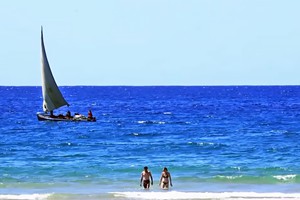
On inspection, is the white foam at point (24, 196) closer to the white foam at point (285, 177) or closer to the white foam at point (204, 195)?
the white foam at point (204, 195)

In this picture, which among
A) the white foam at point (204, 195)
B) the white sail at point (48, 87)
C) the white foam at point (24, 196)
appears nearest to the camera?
the white foam at point (204, 195)

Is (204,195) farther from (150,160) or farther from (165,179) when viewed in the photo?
(150,160)

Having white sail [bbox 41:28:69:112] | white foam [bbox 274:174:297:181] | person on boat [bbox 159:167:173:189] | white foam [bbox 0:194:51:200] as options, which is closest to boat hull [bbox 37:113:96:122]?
white sail [bbox 41:28:69:112]

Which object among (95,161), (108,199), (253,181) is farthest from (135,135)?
(108,199)

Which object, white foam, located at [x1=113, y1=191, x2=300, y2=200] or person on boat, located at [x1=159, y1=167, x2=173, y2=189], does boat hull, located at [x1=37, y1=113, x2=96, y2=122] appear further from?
white foam, located at [x1=113, y1=191, x2=300, y2=200]

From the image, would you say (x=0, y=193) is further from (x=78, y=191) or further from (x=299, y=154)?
(x=299, y=154)

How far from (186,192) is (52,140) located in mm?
29178

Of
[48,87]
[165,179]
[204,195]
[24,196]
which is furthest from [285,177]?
[48,87]

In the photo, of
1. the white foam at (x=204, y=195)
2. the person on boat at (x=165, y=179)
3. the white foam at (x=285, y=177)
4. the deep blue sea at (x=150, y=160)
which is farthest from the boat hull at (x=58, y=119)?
the white foam at (x=204, y=195)

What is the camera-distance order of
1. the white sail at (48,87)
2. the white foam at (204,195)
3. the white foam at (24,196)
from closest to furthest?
the white foam at (204,195), the white foam at (24,196), the white sail at (48,87)

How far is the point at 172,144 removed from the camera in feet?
190

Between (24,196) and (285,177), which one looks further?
(285,177)

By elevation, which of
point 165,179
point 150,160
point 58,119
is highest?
point 58,119

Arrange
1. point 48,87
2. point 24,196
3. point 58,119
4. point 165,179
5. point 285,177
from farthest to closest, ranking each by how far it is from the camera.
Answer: point 58,119
point 48,87
point 285,177
point 165,179
point 24,196
